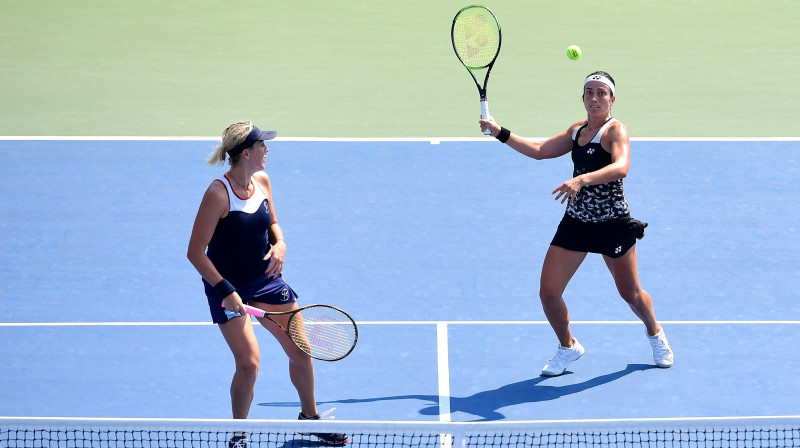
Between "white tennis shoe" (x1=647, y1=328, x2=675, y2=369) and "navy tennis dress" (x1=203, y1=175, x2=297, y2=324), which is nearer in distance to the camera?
"navy tennis dress" (x1=203, y1=175, x2=297, y2=324)

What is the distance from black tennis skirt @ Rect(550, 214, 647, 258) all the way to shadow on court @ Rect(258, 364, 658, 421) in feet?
2.71

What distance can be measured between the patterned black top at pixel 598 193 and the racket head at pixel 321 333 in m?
1.77

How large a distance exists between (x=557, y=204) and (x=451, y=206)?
0.93 metres

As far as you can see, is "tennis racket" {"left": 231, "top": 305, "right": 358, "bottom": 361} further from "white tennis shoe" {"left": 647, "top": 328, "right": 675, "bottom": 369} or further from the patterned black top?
"white tennis shoe" {"left": 647, "top": 328, "right": 675, "bottom": 369}

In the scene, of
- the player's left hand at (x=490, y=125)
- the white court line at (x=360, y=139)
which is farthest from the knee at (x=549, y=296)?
the white court line at (x=360, y=139)

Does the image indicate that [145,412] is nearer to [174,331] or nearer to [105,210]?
[174,331]

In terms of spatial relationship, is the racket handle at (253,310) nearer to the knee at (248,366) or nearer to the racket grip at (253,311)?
the racket grip at (253,311)

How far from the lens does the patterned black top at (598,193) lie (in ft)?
21.7

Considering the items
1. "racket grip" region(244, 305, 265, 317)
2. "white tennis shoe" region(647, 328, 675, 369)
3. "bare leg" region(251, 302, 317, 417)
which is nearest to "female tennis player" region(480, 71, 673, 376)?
"white tennis shoe" region(647, 328, 675, 369)

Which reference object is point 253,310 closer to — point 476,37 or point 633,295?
point 633,295

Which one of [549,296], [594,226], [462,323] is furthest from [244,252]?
[462,323]

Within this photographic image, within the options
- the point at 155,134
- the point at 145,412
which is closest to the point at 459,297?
the point at 145,412

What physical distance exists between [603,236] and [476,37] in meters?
1.91

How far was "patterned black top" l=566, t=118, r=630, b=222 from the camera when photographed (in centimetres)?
661
